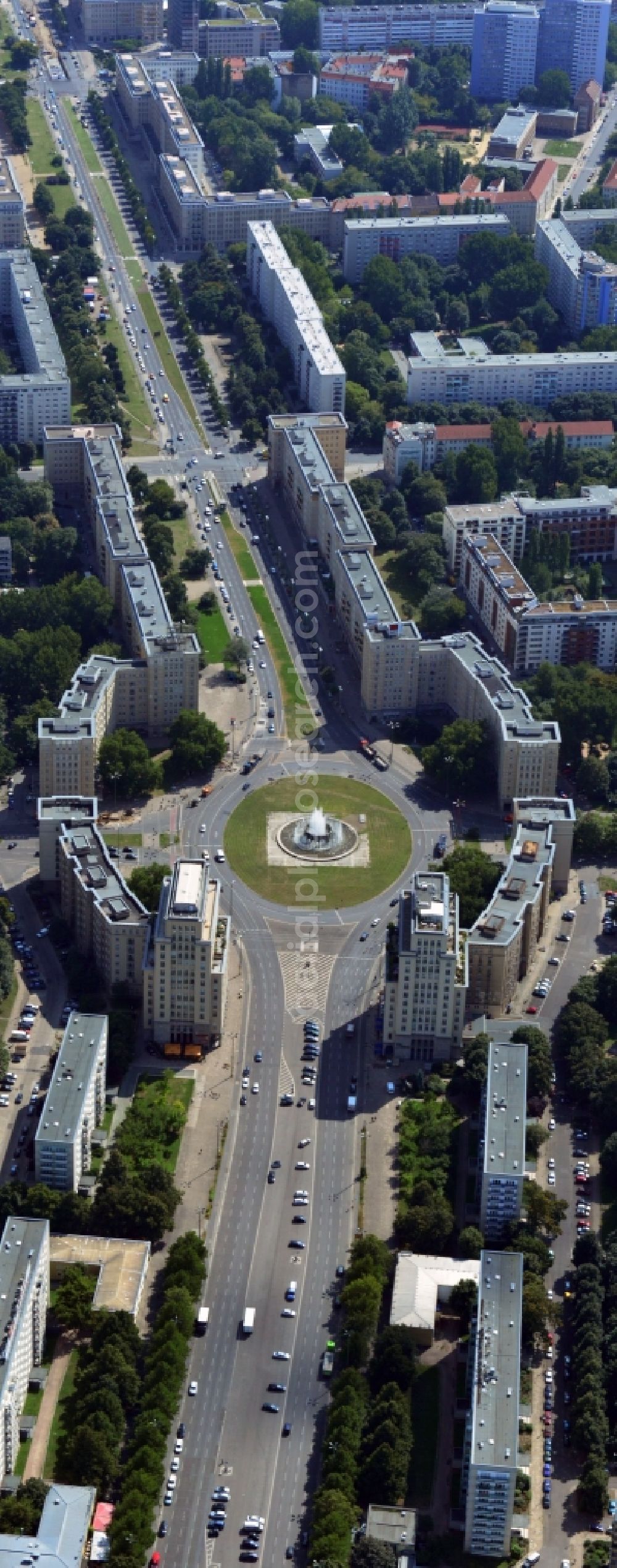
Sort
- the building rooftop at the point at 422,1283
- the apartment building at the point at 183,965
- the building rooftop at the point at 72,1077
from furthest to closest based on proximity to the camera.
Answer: the apartment building at the point at 183,965, the building rooftop at the point at 72,1077, the building rooftop at the point at 422,1283

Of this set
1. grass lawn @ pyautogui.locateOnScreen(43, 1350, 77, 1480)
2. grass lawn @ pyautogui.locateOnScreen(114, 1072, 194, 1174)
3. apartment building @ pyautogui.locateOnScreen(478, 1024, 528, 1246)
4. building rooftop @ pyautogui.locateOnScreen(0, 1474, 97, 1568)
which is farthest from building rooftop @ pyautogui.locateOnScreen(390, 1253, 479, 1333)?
building rooftop @ pyautogui.locateOnScreen(0, 1474, 97, 1568)

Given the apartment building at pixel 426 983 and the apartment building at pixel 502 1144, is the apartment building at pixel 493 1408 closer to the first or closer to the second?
the apartment building at pixel 502 1144

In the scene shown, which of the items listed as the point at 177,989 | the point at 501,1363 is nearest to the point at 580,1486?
the point at 501,1363

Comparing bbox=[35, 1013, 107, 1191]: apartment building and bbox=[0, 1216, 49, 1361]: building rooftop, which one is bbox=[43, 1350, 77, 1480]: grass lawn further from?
bbox=[35, 1013, 107, 1191]: apartment building

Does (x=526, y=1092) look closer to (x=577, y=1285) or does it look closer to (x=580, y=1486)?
(x=577, y=1285)

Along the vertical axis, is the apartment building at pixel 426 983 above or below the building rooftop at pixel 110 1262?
above

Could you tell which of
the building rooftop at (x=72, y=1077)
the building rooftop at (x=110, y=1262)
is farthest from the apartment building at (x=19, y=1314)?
the building rooftop at (x=72, y=1077)

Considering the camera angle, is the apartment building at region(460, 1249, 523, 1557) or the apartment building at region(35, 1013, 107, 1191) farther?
the apartment building at region(35, 1013, 107, 1191)
